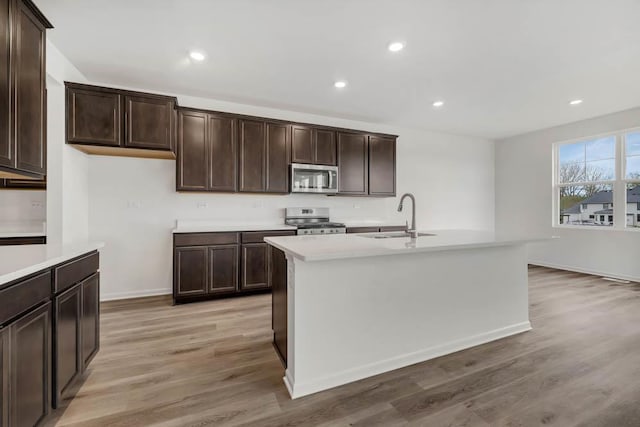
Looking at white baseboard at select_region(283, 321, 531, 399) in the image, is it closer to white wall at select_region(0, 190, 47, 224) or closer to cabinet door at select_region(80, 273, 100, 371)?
cabinet door at select_region(80, 273, 100, 371)

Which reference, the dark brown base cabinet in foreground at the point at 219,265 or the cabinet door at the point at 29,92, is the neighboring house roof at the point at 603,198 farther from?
the cabinet door at the point at 29,92

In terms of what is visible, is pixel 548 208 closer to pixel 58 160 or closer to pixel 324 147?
pixel 324 147

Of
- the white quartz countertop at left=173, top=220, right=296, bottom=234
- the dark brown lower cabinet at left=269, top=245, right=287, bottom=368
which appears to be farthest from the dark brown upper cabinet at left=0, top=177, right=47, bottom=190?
the dark brown lower cabinet at left=269, top=245, right=287, bottom=368

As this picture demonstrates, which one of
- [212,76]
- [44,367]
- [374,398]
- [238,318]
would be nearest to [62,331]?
[44,367]

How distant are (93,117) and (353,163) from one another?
3.25 metres

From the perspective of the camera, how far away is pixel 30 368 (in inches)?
49.7

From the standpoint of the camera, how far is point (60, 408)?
5.23ft

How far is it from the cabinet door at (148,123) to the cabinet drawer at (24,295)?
2.13m

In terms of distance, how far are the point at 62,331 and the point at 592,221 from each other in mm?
6749

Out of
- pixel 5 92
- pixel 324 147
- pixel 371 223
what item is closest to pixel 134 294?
pixel 5 92

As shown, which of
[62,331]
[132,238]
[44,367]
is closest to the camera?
[44,367]

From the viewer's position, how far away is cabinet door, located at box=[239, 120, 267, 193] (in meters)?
3.77

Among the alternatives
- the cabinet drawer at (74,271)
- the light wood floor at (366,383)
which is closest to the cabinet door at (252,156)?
the light wood floor at (366,383)

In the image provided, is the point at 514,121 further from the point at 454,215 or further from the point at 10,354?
the point at 10,354
